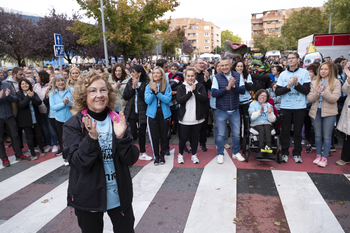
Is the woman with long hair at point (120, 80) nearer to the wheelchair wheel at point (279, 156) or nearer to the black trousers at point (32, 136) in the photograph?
the black trousers at point (32, 136)

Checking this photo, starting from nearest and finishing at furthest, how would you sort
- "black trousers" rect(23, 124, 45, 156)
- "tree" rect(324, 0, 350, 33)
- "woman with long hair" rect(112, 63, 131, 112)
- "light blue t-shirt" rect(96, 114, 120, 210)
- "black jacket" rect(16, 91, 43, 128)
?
"light blue t-shirt" rect(96, 114, 120, 210) < "black jacket" rect(16, 91, 43, 128) < "woman with long hair" rect(112, 63, 131, 112) < "black trousers" rect(23, 124, 45, 156) < "tree" rect(324, 0, 350, 33)

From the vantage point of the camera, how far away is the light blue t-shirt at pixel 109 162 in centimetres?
221

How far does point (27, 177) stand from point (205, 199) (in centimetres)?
382

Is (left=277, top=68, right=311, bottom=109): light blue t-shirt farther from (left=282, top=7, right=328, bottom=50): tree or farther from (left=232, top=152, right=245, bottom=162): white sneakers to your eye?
(left=282, top=7, right=328, bottom=50): tree

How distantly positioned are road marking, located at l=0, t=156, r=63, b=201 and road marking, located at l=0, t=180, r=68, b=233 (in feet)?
2.89

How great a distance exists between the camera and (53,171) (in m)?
5.62

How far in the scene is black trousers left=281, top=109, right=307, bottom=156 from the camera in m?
5.34

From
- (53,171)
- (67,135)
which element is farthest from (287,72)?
(53,171)

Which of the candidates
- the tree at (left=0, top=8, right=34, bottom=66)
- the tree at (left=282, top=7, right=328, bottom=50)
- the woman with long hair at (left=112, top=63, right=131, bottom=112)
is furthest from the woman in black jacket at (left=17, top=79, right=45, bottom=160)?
the tree at (left=282, top=7, right=328, bottom=50)

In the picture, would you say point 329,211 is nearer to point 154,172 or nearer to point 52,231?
point 154,172

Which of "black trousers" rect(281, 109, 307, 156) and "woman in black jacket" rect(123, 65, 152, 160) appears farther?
"woman in black jacket" rect(123, 65, 152, 160)

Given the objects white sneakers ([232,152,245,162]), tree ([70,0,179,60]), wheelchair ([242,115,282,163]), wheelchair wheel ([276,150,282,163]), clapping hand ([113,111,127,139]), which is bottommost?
white sneakers ([232,152,245,162])

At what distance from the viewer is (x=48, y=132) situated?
23.7ft

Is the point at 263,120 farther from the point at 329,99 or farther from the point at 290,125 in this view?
the point at 329,99
